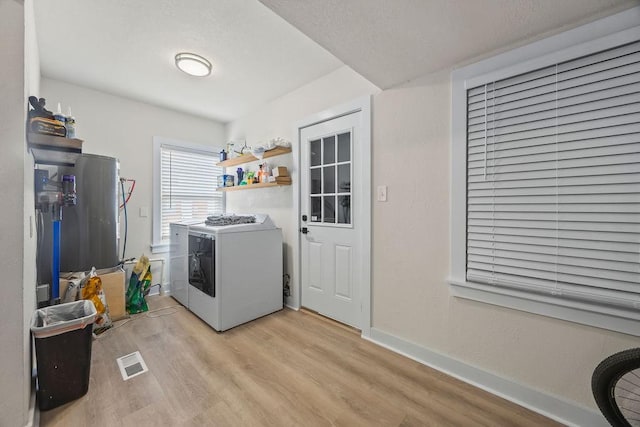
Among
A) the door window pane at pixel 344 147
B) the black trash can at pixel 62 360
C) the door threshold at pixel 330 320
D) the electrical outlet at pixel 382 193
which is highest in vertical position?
the door window pane at pixel 344 147

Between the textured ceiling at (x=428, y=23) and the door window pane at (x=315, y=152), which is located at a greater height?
the textured ceiling at (x=428, y=23)

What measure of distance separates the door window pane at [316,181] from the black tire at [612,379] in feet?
7.21

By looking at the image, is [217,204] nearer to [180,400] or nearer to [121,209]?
[121,209]

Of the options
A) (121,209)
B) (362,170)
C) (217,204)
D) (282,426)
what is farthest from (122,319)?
(362,170)

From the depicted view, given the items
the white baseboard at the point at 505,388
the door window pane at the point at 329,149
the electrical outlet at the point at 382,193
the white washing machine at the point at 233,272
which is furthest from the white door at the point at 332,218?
the white baseboard at the point at 505,388

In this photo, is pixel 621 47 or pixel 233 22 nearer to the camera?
pixel 621 47

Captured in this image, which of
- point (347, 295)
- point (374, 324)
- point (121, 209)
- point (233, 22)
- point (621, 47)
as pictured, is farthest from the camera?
point (121, 209)

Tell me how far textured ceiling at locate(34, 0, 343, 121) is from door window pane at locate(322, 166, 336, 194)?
0.97 metres

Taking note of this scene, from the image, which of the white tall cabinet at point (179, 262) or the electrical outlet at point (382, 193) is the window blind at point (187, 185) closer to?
the white tall cabinet at point (179, 262)

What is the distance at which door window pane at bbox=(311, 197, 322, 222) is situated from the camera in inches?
104

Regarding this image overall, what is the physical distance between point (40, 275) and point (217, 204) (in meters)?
2.12

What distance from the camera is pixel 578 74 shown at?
132 centimetres

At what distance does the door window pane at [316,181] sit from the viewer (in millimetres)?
2646

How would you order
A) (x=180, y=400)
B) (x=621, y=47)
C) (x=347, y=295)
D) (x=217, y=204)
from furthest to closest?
(x=217, y=204) < (x=347, y=295) < (x=180, y=400) < (x=621, y=47)
